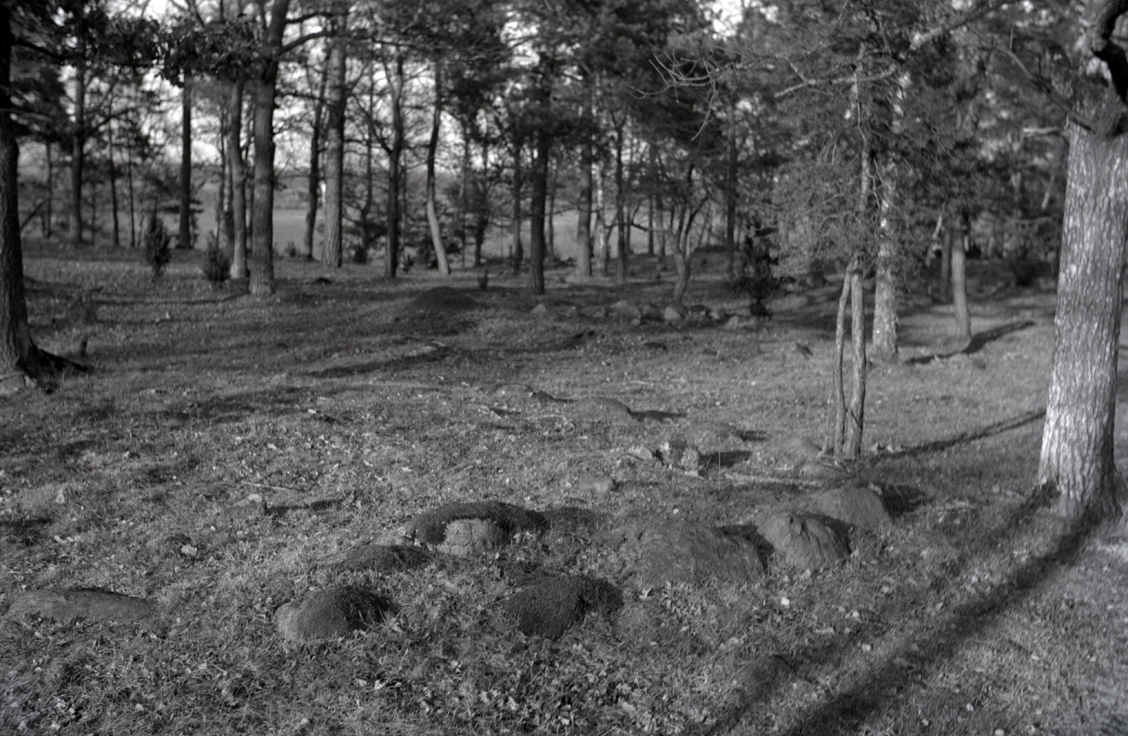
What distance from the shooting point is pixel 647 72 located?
19812 mm

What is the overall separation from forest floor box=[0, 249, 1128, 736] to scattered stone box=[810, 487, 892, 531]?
0.37ft

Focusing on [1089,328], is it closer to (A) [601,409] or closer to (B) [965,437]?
(B) [965,437]

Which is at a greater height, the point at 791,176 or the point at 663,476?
the point at 791,176

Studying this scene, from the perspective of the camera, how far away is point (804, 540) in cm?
697

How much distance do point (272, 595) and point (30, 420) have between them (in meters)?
4.76

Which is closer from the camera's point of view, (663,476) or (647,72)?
(663,476)

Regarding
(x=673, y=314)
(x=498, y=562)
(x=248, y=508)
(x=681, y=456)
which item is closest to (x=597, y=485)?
(x=681, y=456)

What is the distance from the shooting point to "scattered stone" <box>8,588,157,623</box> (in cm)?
540

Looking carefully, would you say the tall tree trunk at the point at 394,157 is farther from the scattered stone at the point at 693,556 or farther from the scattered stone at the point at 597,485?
the scattered stone at the point at 693,556

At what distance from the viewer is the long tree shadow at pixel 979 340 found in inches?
729

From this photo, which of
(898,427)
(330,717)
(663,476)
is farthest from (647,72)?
(330,717)

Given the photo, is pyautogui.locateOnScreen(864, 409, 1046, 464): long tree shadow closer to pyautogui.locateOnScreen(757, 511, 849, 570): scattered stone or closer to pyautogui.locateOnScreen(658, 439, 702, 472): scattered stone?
pyautogui.locateOnScreen(658, 439, 702, 472): scattered stone

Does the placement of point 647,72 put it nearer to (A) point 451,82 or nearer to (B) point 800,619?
(A) point 451,82

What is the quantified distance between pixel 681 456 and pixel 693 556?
2.69 m
